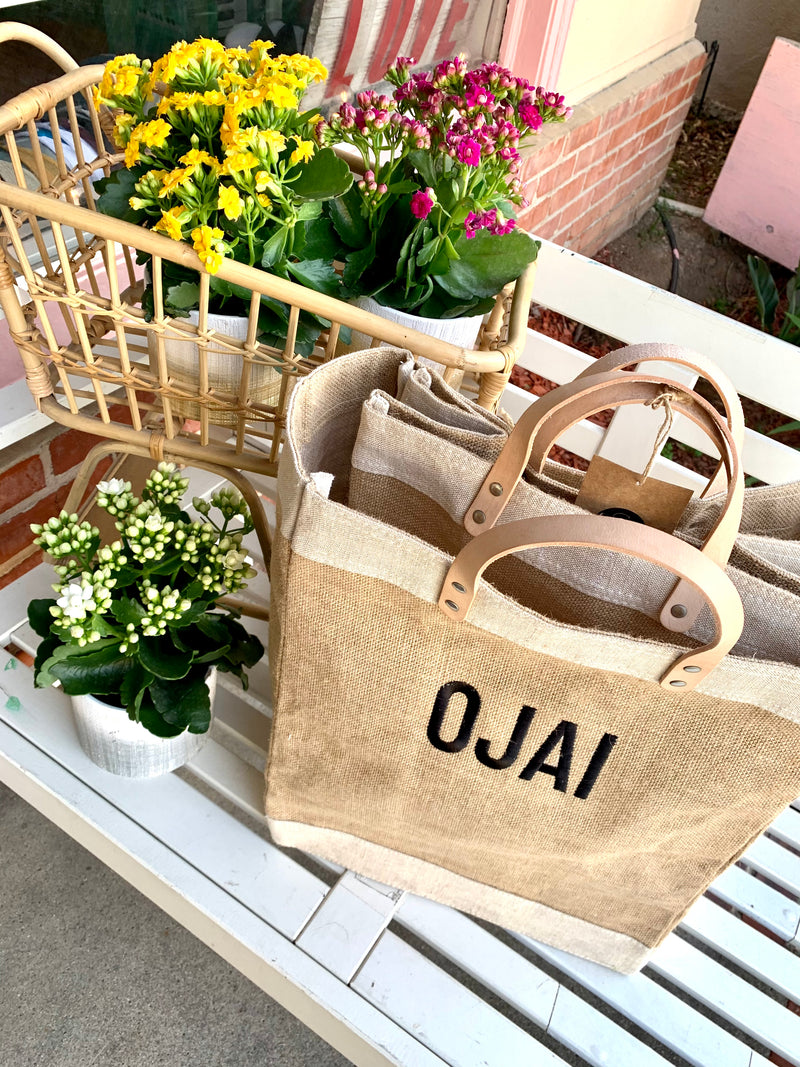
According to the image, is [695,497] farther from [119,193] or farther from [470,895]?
[119,193]

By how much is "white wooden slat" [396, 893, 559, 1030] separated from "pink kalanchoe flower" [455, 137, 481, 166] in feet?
2.33

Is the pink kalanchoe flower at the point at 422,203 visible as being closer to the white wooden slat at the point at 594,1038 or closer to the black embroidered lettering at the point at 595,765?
the black embroidered lettering at the point at 595,765

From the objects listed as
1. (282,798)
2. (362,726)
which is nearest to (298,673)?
(362,726)

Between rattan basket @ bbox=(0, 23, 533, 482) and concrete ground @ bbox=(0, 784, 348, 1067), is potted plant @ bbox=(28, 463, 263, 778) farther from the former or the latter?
concrete ground @ bbox=(0, 784, 348, 1067)

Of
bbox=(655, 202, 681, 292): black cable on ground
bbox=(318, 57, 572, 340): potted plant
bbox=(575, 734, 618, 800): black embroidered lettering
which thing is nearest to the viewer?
bbox=(575, 734, 618, 800): black embroidered lettering

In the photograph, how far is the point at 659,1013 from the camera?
2.65 ft

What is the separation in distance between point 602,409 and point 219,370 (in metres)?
0.39

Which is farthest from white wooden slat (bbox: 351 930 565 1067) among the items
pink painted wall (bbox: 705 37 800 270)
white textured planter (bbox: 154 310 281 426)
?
pink painted wall (bbox: 705 37 800 270)

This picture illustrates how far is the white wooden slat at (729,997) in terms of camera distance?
2.64 ft

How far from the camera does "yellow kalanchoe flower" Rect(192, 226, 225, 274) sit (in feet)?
2.16

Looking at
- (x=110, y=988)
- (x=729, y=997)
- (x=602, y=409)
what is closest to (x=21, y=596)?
(x=110, y=988)

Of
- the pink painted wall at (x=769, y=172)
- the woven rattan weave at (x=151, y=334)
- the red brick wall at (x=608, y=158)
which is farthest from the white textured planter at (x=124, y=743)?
the pink painted wall at (x=769, y=172)

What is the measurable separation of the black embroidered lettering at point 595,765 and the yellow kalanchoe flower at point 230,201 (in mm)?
505

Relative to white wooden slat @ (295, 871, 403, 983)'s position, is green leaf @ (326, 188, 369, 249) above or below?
above
